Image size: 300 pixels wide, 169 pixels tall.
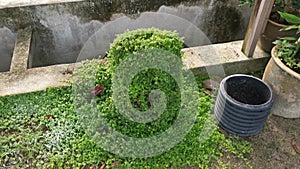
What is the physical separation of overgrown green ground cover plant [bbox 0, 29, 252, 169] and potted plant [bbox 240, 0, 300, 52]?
110cm

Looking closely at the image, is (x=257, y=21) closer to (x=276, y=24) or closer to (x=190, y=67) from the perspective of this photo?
(x=276, y=24)

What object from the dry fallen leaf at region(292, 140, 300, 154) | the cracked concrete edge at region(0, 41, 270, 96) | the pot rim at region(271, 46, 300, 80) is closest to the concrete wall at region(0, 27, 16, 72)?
the cracked concrete edge at region(0, 41, 270, 96)

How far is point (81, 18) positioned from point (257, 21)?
211 centimetres

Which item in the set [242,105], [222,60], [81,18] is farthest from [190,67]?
[81,18]

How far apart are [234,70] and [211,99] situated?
1.80 ft

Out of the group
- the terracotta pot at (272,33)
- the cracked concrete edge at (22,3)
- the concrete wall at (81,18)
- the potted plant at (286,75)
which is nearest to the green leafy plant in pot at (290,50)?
the potted plant at (286,75)

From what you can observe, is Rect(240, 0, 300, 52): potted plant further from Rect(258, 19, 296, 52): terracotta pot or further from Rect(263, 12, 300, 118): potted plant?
Rect(263, 12, 300, 118): potted plant

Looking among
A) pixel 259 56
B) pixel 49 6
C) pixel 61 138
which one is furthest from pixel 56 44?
pixel 259 56

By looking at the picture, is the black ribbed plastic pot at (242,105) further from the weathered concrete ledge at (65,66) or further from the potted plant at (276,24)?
the potted plant at (276,24)

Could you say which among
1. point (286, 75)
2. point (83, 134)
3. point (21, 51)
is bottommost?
point (83, 134)

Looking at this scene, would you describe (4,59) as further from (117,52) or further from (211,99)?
(211,99)

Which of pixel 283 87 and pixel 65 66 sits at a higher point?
pixel 283 87

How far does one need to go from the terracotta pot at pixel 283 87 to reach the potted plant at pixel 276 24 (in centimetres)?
38

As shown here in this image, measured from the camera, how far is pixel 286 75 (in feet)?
8.18
